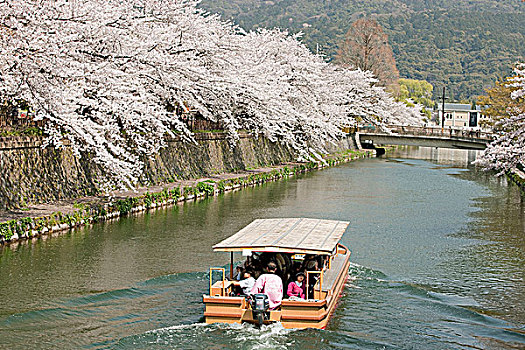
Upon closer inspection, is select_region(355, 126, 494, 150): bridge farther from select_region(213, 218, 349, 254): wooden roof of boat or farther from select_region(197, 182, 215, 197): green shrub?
select_region(213, 218, 349, 254): wooden roof of boat

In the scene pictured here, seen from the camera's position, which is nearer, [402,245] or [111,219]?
[402,245]

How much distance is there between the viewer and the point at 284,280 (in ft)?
42.7

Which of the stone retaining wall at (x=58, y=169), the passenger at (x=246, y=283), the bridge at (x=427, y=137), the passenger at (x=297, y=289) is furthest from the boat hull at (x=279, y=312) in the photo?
the bridge at (x=427, y=137)

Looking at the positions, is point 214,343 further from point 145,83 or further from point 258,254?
point 145,83

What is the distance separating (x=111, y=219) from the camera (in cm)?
2244

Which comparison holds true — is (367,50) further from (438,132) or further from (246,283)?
(246,283)

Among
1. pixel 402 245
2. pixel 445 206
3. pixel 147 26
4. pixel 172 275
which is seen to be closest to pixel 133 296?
pixel 172 275

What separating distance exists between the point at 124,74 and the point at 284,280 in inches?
429

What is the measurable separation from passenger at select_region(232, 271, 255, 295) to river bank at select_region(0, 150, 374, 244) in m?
8.72

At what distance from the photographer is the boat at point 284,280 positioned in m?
11.4

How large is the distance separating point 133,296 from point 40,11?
7.98 metres

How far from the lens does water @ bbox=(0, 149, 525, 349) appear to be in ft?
37.3

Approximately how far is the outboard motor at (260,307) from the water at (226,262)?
0.76ft

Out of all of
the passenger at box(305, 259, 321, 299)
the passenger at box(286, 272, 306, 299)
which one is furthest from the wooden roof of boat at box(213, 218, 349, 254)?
the passenger at box(286, 272, 306, 299)
